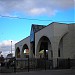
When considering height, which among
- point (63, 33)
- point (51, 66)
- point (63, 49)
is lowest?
point (51, 66)

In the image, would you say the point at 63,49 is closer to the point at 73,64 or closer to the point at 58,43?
the point at 58,43

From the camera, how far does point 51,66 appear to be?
174ft

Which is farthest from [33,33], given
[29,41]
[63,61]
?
[63,61]

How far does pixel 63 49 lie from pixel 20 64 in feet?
33.6

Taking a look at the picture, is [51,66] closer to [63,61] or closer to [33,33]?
[63,61]

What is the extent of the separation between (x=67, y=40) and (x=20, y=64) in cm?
1144

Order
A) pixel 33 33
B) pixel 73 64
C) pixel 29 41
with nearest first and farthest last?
pixel 73 64 → pixel 33 33 → pixel 29 41

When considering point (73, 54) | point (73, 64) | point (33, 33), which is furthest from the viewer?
point (33, 33)

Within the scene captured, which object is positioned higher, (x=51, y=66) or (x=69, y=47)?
(x=69, y=47)

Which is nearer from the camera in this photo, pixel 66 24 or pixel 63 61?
pixel 63 61

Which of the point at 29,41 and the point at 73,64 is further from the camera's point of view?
the point at 29,41

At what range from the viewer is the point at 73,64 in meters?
50.8

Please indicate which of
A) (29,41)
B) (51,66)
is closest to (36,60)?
(51,66)

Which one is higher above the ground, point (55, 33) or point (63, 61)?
point (55, 33)
